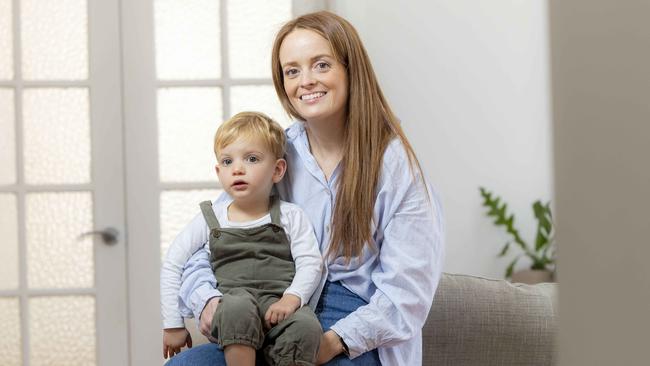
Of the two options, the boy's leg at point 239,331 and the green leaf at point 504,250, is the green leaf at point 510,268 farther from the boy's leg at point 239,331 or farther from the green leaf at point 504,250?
the boy's leg at point 239,331

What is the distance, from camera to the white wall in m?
4.15

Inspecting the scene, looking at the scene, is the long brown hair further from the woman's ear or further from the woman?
the woman's ear

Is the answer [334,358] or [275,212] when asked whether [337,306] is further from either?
[275,212]

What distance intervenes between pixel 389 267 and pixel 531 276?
264 centimetres

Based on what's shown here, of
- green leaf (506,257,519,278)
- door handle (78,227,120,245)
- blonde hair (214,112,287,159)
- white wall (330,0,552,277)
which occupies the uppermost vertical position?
white wall (330,0,552,277)

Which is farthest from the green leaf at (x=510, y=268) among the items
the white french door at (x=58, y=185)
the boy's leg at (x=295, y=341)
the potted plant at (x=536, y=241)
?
the boy's leg at (x=295, y=341)

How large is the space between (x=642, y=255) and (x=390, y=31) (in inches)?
159

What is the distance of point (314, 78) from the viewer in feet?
5.93

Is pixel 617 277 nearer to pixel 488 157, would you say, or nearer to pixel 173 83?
pixel 173 83

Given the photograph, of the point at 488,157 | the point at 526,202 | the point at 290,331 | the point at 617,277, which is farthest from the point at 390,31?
the point at 617,277

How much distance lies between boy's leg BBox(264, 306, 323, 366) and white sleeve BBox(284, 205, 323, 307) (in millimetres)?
52

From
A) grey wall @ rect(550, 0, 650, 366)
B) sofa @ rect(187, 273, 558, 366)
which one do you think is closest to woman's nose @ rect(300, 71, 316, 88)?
sofa @ rect(187, 273, 558, 366)

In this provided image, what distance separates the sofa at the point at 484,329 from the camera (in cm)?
231

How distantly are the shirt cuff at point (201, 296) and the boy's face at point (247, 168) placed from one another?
18 centimetres
